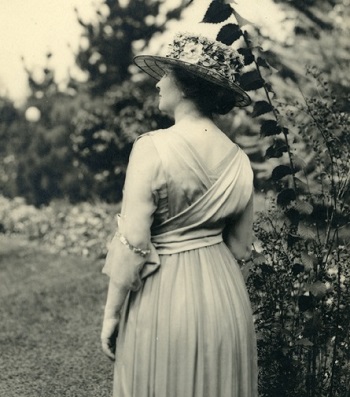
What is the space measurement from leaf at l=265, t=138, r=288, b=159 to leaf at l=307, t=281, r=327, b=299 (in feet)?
2.37

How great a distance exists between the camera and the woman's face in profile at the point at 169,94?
258 cm

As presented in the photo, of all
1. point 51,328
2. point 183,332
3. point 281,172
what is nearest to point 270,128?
point 281,172

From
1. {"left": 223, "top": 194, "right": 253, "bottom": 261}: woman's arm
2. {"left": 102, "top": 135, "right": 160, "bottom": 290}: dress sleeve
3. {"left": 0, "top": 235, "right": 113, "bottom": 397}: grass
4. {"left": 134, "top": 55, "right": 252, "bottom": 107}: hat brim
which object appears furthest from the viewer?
{"left": 0, "top": 235, "right": 113, "bottom": 397}: grass

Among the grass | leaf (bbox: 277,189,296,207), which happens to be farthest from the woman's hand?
the grass

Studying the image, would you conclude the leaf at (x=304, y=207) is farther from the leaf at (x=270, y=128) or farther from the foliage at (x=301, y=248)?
the leaf at (x=270, y=128)

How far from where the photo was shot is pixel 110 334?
2627mm

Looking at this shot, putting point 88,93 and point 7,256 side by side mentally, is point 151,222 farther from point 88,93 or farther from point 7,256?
point 88,93

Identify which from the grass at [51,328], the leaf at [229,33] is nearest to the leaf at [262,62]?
the leaf at [229,33]

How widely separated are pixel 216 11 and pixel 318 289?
154cm

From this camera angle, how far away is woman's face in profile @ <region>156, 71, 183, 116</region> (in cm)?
258

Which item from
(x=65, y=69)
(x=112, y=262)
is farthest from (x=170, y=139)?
(x=65, y=69)

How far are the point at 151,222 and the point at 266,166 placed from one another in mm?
5404

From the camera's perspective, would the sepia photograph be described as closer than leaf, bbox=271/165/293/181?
Yes

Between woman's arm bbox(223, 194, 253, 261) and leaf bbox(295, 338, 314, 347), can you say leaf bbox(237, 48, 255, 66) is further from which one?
leaf bbox(295, 338, 314, 347)
